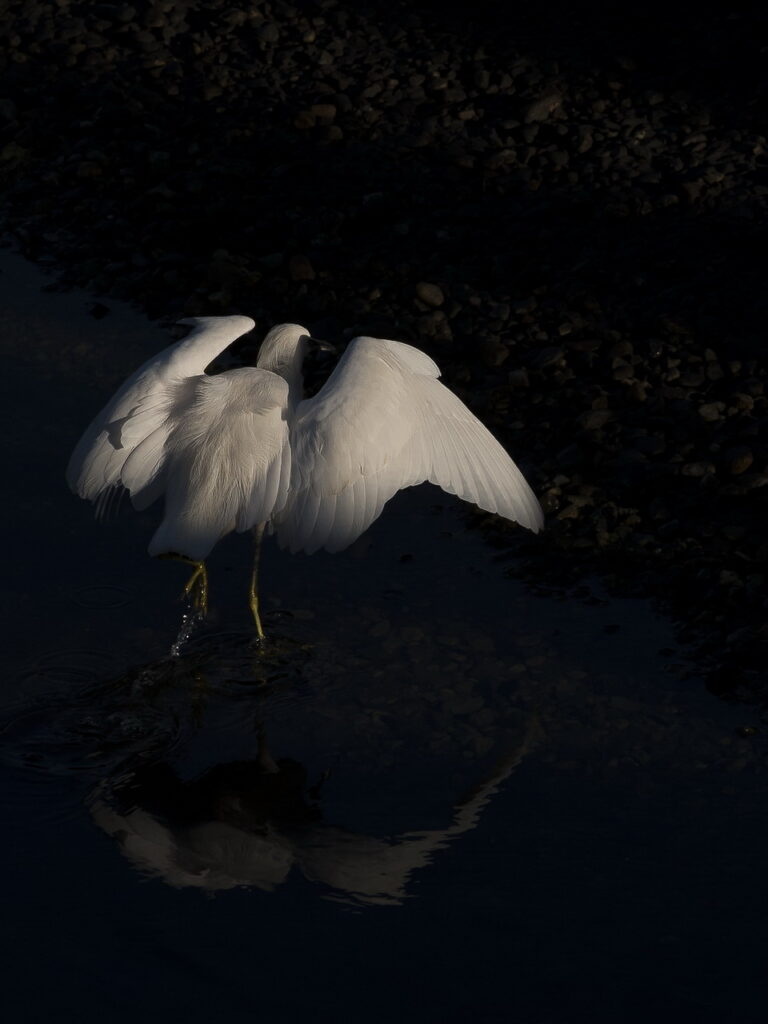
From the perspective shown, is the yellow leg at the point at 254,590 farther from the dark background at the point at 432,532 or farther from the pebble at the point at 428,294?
the pebble at the point at 428,294

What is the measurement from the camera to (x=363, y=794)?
6203 millimetres

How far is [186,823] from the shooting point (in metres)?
6.13

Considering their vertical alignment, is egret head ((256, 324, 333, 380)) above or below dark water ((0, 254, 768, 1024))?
above

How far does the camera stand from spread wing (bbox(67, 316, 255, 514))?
6.79m

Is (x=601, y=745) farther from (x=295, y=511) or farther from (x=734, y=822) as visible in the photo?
(x=295, y=511)

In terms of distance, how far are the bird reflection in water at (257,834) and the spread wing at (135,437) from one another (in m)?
1.21

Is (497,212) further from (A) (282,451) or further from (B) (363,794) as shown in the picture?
(B) (363,794)

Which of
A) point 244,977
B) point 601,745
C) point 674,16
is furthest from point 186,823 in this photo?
point 674,16

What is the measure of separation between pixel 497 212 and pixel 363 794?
517cm

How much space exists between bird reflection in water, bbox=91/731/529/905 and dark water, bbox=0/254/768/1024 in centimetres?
1

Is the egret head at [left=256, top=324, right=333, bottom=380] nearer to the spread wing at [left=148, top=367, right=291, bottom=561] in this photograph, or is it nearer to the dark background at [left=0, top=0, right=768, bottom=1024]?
the spread wing at [left=148, top=367, right=291, bottom=561]

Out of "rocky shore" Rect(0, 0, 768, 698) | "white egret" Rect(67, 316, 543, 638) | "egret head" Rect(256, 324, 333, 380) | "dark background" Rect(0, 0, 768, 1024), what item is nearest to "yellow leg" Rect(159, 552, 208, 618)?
"dark background" Rect(0, 0, 768, 1024)

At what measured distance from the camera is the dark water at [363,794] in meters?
5.29

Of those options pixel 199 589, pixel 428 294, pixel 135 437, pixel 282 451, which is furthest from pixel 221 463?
pixel 428 294
